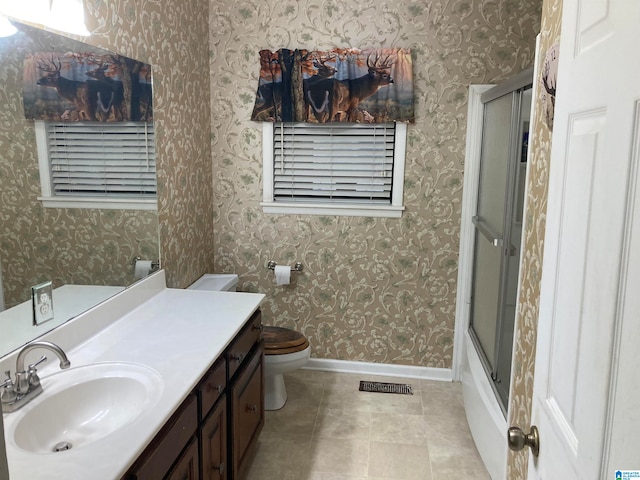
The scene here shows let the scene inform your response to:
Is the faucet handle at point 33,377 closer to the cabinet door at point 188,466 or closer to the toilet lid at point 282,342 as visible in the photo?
the cabinet door at point 188,466

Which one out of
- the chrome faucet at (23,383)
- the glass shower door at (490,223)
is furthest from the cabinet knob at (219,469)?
the glass shower door at (490,223)

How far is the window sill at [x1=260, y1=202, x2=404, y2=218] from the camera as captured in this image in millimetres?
3211

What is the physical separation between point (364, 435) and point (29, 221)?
1.99 meters

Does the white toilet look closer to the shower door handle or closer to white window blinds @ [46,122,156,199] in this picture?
white window blinds @ [46,122,156,199]

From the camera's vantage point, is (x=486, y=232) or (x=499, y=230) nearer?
(x=499, y=230)

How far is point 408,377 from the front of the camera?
3430 mm

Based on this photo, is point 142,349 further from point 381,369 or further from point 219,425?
point 381,369

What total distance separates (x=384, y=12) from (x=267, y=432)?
8.30 ft

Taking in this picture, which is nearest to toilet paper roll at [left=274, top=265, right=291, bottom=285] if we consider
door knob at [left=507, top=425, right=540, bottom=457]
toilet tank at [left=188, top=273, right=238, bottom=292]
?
toilet tank at [left=188, top=273, right=238, bottom=292]

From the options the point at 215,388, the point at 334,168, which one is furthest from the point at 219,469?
the point at 334,168

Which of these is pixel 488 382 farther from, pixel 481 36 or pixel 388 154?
pixel 481 36

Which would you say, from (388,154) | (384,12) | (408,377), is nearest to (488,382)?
(408,377)

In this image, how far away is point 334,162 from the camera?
3.25 meters

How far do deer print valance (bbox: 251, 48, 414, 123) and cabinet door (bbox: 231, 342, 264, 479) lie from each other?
1.48m
